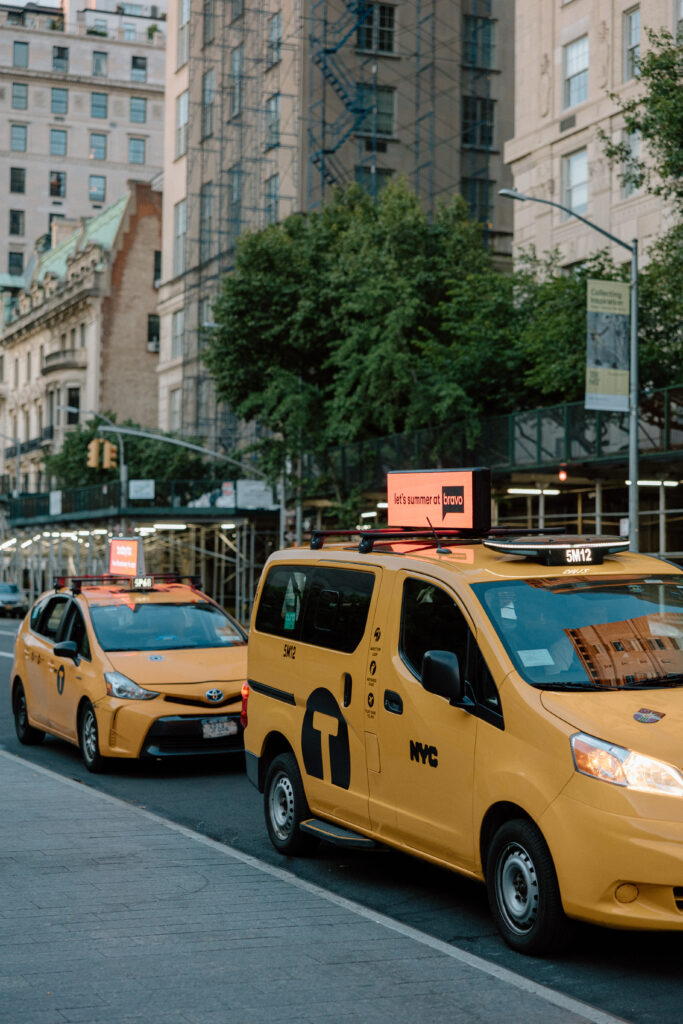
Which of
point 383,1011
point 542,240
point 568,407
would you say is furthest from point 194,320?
point 383,1011

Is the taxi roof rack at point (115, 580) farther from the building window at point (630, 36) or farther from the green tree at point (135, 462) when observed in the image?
the green tree at point (135, 462)

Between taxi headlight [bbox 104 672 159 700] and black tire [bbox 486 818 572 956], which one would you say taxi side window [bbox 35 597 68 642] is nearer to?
taxi headlight [bbox 104 672 159 700]

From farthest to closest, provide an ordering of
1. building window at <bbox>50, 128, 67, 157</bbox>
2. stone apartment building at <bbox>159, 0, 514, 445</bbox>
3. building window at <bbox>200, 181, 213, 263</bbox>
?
1. building window at <bbox>50, 128, 67, 157</bbox>
2. building window at <bbox>200, 181, 213, 263</bbox>
3. stone apartment building at <bbox>159, 0, 514, 445</bbox>

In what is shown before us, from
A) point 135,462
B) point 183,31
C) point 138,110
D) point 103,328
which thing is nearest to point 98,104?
point 138,110

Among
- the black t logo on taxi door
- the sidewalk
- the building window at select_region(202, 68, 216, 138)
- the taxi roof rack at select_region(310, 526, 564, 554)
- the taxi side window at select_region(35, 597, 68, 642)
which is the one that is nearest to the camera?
the sidewalk

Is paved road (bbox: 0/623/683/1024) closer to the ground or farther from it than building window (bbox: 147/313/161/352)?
closer to the ground

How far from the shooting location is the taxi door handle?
24.1 feet

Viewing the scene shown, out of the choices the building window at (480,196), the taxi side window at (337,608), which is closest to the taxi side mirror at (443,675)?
the taxi side window at (337,608)

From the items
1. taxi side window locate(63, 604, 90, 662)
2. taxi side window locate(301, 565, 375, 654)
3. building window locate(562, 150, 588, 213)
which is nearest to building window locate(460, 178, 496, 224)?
building window locate(562, 150, 588, 213)

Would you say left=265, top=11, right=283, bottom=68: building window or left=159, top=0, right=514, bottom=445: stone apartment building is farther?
left=265, top=11, right=283, bottom=68: building window

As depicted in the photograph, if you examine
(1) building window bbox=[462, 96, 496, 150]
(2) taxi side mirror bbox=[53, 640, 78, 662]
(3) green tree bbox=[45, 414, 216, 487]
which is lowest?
(2) taxi side mirror bbox=[53, 640, 78, 662]

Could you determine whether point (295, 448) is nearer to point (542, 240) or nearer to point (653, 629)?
point (542, 240)

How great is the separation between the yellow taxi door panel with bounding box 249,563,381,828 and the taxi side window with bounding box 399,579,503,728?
360mm

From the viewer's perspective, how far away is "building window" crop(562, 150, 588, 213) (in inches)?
1427
